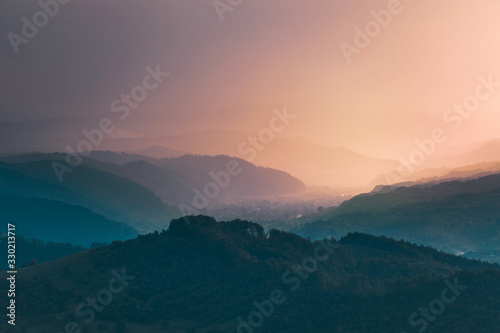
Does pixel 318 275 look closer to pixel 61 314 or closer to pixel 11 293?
pixel 61 314

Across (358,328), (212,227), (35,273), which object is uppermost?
(212,227)

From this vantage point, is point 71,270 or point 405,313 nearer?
point 405,313

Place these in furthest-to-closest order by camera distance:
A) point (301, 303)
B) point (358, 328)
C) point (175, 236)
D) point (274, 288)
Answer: point (175, 236) < point (274, 288) < point (301, 303) < point (358, 328)

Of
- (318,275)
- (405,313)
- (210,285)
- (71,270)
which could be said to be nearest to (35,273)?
(71,270)

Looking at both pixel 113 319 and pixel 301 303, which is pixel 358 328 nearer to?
pixel 301 303

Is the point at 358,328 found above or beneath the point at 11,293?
beneath

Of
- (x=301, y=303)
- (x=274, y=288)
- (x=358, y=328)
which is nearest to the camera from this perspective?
(x=358, y=328)

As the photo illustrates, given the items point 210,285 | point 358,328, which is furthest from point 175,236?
point 358,328
